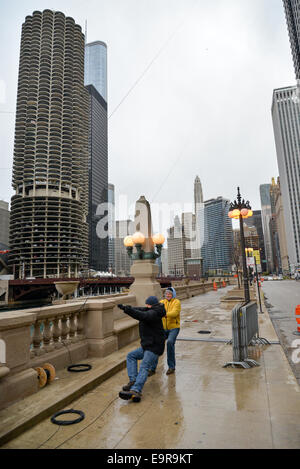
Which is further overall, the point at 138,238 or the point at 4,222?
the point at 4,222

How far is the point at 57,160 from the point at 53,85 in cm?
3791

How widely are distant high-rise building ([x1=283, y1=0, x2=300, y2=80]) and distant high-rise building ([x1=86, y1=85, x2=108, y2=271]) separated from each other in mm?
113128

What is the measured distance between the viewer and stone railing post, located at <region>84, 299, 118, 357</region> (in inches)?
235

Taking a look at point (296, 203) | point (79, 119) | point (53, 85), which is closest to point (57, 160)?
point (79, 119)

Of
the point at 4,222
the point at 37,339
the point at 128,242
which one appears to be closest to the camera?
the point at 37,339

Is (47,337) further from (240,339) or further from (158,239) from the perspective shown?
(158,239)

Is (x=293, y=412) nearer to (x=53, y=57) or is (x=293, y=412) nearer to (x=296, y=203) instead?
(x=296, y=203)

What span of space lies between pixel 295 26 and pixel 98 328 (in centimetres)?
13788

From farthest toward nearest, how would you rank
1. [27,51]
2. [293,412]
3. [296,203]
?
[296,203] < [27,51] < [293,412]

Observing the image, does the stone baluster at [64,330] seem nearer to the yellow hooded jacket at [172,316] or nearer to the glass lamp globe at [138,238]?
the yellow hooded jacket at [172,316]

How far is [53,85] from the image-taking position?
12688 centimetres

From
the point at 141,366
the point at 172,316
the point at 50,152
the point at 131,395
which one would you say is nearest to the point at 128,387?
the point at 131,395

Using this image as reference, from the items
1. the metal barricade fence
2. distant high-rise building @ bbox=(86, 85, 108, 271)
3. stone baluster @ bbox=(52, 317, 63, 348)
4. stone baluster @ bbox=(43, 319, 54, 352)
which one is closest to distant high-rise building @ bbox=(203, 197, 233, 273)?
the metal barricade fence

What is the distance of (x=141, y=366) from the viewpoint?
4117 mm
